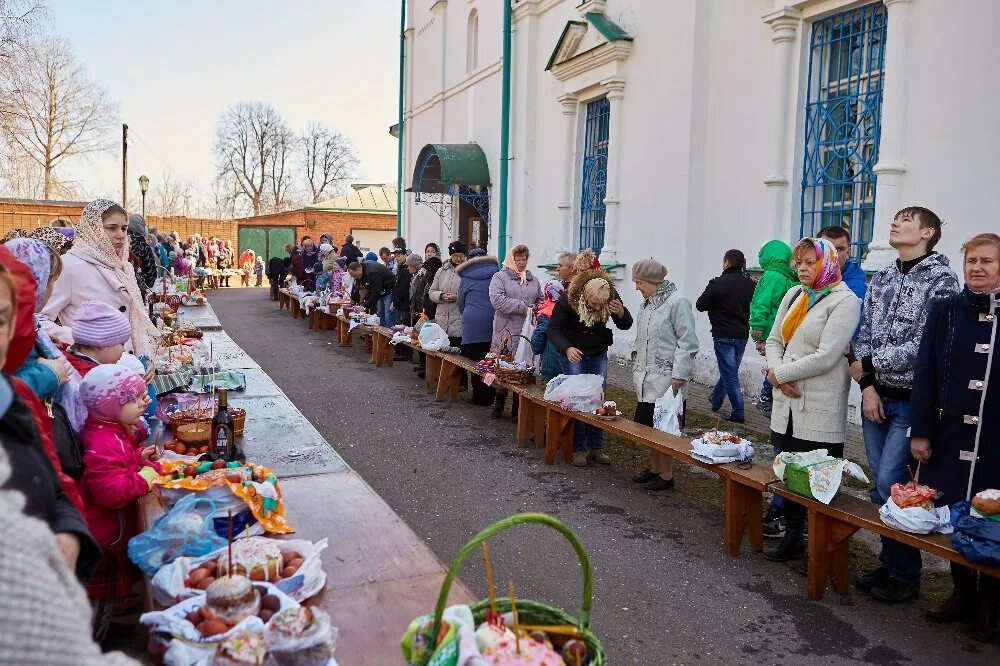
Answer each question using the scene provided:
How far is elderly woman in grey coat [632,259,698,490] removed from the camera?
19.8 ft

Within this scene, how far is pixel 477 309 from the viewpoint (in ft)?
29.6

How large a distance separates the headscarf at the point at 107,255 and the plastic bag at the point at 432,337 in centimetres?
457

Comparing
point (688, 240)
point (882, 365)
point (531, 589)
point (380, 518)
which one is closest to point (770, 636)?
point (531, 589)

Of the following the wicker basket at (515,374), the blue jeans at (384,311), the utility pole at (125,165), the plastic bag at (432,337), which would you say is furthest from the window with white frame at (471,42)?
the utility pole at (125,165)

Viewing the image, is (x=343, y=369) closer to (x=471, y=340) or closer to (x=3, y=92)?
(x=471, y=340)

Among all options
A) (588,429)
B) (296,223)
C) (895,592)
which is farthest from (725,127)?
(296,223)

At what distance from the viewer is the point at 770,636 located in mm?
3826

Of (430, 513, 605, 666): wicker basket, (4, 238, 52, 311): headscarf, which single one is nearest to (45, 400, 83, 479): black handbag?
(4, 238, 52, 311): headscarf

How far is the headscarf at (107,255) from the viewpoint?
16.5 feet

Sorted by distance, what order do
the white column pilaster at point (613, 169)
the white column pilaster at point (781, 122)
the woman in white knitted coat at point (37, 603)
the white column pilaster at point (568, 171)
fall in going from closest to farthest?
the woman in white knitted coat at point (37, 603) → the white column pilaster at point (781, 122) → the white column pilaster at point (613, 169) → the white column pilaster at point (568, 171)

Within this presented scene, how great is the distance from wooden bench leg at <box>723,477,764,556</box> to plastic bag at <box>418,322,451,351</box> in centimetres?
539

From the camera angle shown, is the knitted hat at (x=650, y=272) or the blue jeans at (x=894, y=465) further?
→ the knitted hat at (x=650, y=272)

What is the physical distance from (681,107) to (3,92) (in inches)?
736

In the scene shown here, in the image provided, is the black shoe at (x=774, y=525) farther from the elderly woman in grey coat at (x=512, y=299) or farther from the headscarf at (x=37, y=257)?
the headscarf at (x=37, y=257)
